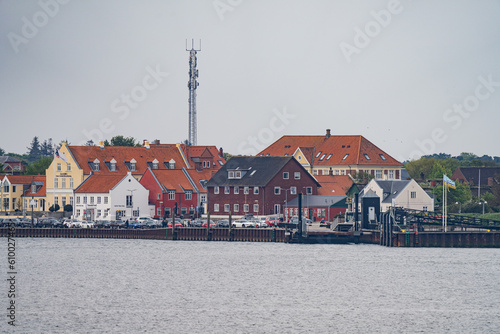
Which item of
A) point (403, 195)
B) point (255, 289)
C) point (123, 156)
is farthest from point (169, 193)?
point (255, 289)

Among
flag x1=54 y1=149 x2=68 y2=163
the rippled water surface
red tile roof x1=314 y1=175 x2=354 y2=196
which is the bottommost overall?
the rippled water surface

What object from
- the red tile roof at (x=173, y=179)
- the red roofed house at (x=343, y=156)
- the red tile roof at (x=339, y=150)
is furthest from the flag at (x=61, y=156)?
the red tile roof at (x=339, y=150)

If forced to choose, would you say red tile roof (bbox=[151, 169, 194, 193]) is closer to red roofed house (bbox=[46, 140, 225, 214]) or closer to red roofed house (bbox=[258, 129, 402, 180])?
red roofed house (bbox=[46, 140, 225, 214])

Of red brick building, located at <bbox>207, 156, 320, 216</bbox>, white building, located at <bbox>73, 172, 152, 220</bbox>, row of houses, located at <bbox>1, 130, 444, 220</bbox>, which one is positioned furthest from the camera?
white building, located at <bbox>73, 172, 152, 220</bbox>

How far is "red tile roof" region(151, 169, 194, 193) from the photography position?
144 m

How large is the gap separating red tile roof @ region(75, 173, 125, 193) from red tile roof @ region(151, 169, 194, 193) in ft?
18.7

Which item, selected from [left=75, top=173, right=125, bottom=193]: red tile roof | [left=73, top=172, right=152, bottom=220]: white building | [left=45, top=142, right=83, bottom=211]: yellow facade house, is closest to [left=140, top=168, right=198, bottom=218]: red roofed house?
[left=73, top=172, right=152, bottom=220]: white building

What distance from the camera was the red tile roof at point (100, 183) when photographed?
463 ft

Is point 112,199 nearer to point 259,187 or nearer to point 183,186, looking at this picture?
point 183,186

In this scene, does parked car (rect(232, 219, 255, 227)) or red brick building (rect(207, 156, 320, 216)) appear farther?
red brick building (rect(207, 156, 320, 216))

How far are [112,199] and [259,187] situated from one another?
750 inches

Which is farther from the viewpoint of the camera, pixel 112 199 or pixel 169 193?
pixel 169 193

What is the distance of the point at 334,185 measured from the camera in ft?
479

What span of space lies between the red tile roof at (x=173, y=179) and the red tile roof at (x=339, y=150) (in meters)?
31.7
